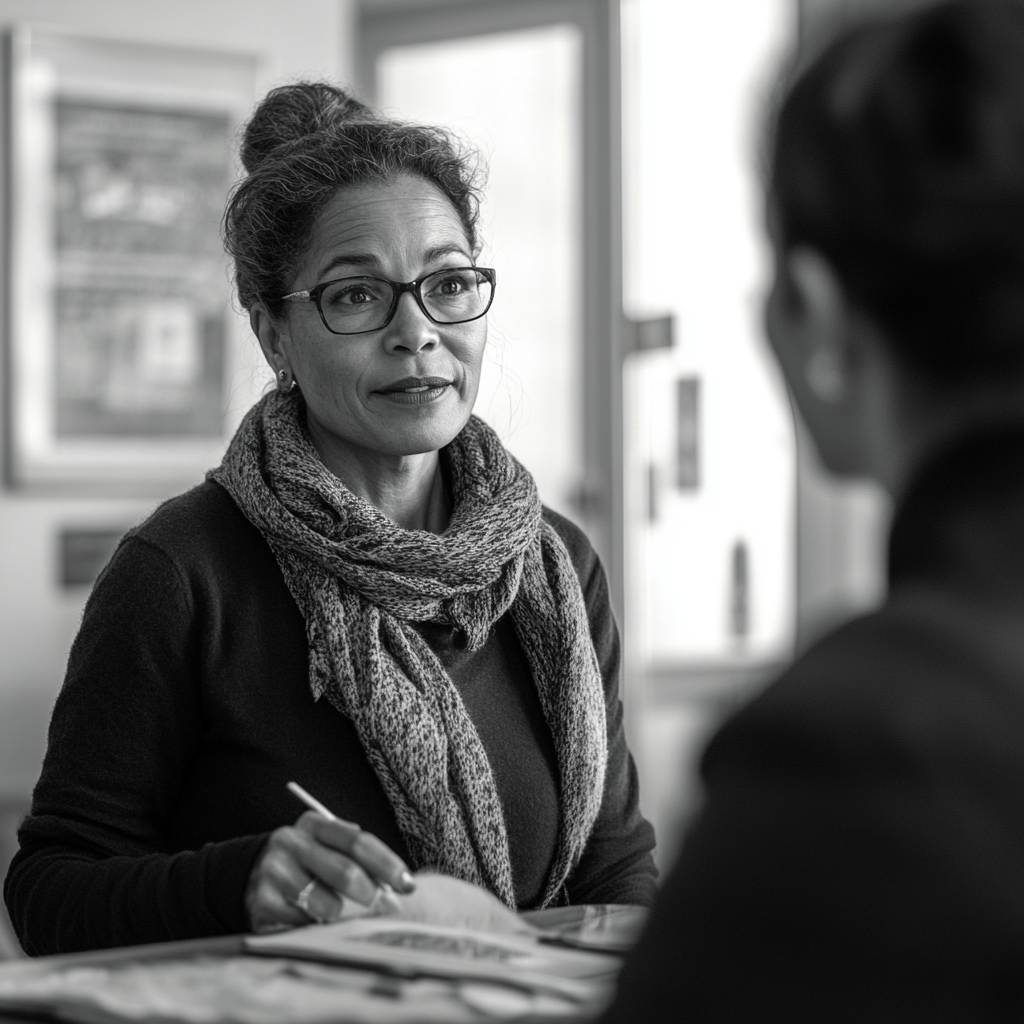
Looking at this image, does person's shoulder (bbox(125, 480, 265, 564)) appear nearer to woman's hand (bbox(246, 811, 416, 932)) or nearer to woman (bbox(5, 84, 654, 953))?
woman (bbox(5, 84, 654, 953))

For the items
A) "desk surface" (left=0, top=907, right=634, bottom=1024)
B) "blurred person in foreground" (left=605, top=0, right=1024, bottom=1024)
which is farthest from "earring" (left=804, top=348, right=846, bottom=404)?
"desk surface" (left=0, top=907, right=634, bottom=1024)

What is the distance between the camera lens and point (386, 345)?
5.45ft

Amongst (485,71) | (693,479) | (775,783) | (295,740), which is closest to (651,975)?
(775,783)

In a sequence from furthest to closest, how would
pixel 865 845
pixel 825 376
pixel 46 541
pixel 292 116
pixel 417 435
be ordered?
pixel 46 541 < pixel 292 116 < pixel 417 435 < pixel 825 376 < pixel 865 845

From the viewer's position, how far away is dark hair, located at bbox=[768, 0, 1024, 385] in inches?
21.8

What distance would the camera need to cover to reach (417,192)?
1.71 m

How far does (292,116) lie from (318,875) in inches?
38.5

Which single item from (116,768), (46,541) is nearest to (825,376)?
(116,768)

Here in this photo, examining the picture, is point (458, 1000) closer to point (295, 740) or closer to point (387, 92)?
point (295, 740)

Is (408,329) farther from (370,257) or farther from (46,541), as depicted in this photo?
(46,541)

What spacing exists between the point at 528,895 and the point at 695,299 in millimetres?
2628

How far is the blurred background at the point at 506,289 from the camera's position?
372cm

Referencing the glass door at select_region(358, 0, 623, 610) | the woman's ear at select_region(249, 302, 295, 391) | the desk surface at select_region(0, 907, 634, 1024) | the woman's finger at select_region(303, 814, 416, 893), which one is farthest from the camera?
the glass door at select_region(358, 0, 623, 610)

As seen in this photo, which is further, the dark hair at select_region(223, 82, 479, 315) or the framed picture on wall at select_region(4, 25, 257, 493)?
the framed picture on wall at select_region(4, 25, 257, 493)
